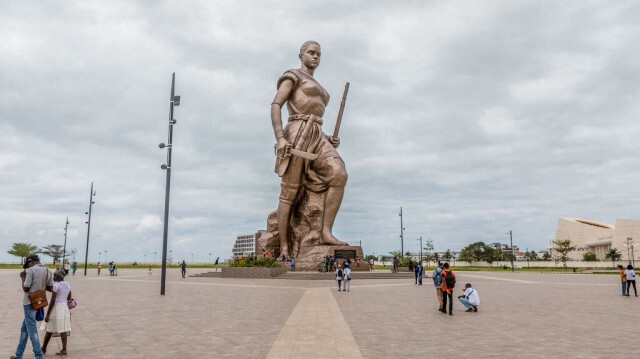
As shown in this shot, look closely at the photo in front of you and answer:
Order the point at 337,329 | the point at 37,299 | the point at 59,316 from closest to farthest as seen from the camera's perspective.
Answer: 1. the point at 37,299
2. the point at 59,316
3. the point at 337,329

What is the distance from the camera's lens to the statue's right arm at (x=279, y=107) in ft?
91.8

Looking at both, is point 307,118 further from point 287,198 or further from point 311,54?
point 287,198

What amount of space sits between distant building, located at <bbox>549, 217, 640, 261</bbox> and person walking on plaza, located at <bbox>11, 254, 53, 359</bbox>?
102 m

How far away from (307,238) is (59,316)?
22.0m

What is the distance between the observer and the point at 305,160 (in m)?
28.5

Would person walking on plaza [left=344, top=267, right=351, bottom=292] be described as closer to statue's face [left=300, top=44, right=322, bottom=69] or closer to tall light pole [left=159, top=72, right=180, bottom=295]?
tall light pole [left=159, top=72, right=180, bottom=295]

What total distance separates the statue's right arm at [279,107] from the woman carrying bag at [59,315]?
21.1 m

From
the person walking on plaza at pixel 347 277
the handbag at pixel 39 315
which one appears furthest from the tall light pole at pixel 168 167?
the handbag at pixel 39 315

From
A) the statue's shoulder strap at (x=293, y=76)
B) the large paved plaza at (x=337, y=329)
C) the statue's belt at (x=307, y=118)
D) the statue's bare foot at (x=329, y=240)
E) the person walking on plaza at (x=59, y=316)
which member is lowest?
the large paved plaza at (x=337, y=329)

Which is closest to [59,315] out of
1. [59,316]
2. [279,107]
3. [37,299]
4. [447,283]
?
[59,316]

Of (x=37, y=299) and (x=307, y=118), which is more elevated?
(x=307, y=118)

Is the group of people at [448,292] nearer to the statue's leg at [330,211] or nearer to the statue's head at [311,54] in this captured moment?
the statue's leg at [330,211]

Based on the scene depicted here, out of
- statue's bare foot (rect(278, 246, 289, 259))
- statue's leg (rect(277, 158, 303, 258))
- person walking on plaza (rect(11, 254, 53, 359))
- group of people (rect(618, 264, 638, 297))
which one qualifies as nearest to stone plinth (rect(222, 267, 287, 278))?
statue's bare foot (rect(278, 246, 289, 259))

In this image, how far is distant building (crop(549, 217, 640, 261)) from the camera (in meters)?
89.2
